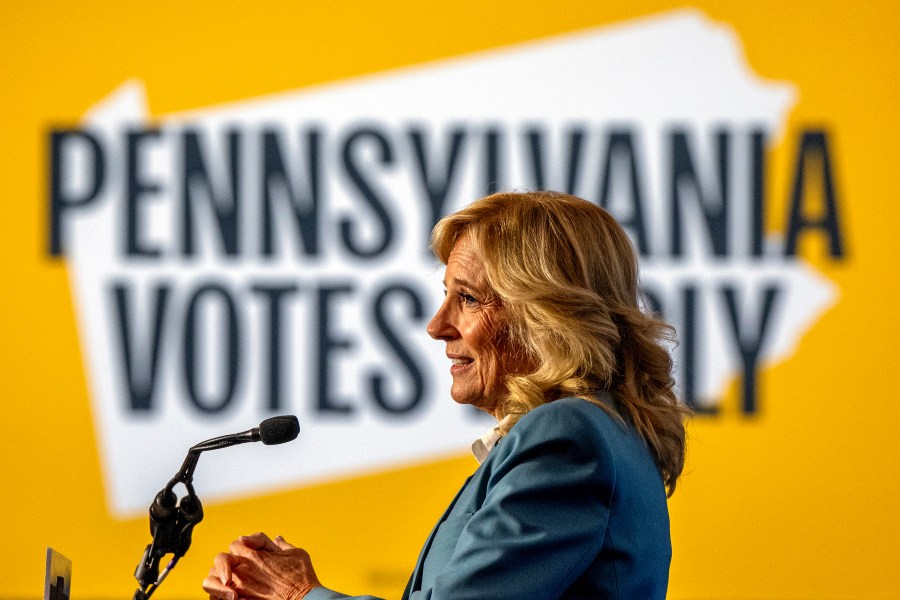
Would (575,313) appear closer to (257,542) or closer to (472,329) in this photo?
(472,329)

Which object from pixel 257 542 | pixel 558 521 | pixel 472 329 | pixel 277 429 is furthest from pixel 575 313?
pixel 257 542

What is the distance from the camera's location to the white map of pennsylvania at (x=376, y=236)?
11.2ft

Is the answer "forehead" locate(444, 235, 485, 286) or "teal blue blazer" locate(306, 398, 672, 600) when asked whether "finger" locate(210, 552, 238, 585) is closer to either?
"teal blue blazer" locate(306, 398, 672, 600)

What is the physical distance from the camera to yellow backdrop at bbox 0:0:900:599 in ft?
11.2

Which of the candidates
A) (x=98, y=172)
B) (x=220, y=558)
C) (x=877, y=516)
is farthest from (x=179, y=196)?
(x=877, y=516)

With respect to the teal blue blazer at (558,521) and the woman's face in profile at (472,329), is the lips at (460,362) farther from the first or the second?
the teal blue blazer at (558,521)

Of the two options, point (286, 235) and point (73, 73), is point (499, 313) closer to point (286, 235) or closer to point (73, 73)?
point (286, 235)

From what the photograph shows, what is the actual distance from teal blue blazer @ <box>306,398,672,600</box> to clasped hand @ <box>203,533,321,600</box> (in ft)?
0.72

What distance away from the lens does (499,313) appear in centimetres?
168

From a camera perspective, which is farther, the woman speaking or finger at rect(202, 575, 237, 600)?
finger at rect(202, 575, 237, 600)

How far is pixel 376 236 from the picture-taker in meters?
3.43

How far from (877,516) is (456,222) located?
2221 mm

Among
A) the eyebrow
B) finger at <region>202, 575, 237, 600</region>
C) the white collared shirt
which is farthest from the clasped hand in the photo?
the eyebrow

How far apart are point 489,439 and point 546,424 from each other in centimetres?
22
